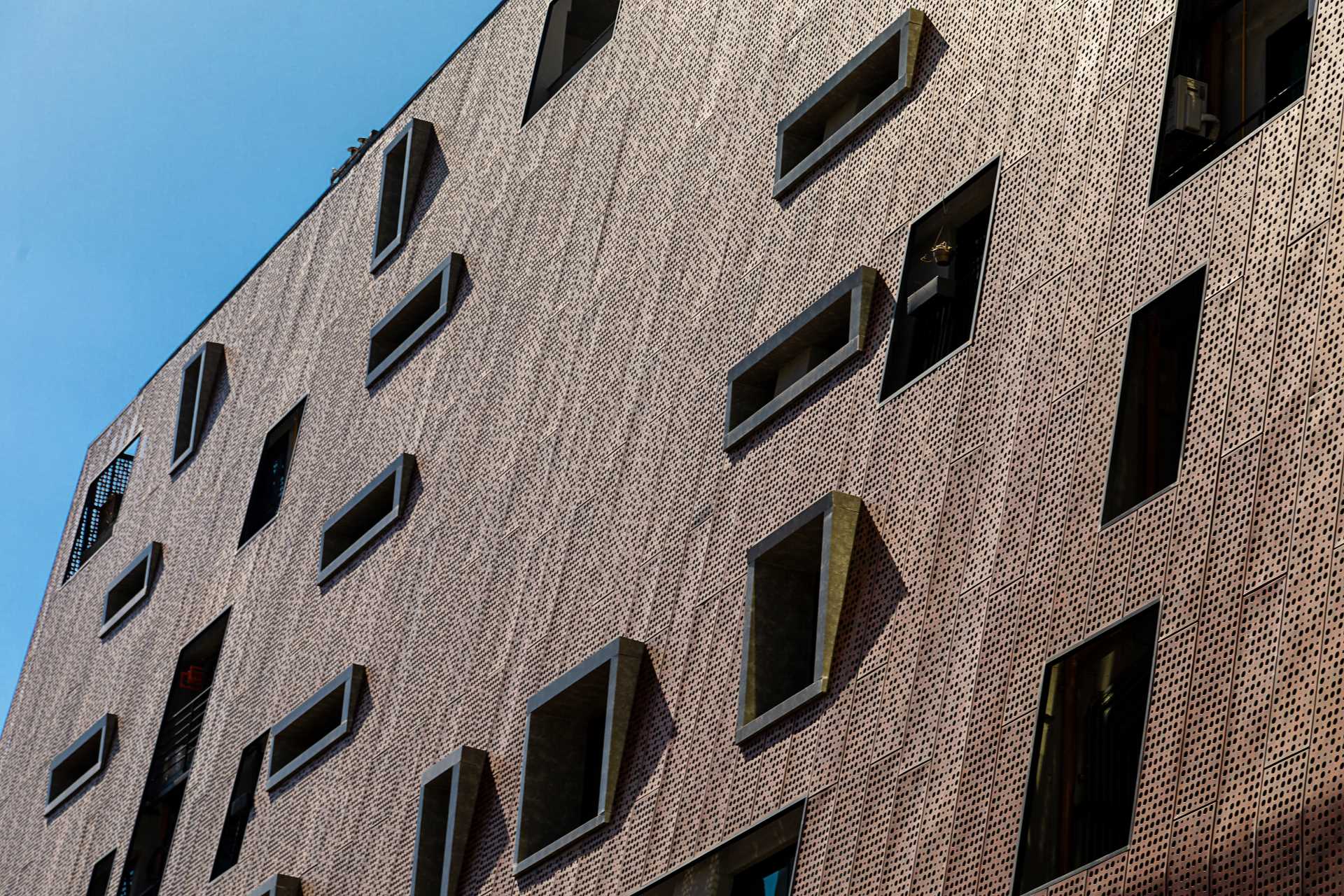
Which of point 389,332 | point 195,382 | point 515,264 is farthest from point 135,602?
point 515,264

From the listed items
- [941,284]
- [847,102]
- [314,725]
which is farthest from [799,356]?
[314,725]

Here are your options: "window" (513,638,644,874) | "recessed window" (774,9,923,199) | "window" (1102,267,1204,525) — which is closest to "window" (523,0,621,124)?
"recessed window" (774,9,923,199)

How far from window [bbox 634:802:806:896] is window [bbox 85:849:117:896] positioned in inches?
594

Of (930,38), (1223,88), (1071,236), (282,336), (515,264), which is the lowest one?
(1071,236)

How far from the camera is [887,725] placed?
15.1 m

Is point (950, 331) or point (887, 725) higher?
point (950, 331)

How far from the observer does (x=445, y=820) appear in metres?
21.2

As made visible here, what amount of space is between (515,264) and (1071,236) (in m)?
11.0

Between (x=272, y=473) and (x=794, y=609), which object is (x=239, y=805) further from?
(x=794, y=609)

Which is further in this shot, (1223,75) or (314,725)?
(314,725)

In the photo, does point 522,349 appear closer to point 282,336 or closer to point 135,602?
point 282,336

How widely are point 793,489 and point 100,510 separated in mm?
23750

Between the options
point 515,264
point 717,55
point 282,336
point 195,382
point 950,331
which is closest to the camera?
point 950,331

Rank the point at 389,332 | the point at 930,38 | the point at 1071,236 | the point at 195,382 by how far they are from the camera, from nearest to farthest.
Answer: the point at 1071,236
the point at 930,38
the point at 389,332
the point at 195,382
